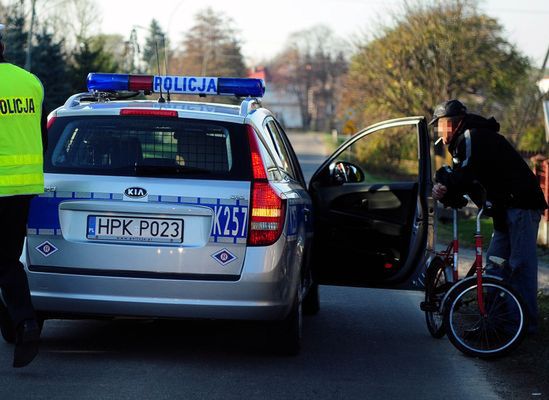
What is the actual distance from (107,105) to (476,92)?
4092 cm

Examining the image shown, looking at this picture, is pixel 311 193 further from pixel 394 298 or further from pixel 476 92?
pixel 476 92

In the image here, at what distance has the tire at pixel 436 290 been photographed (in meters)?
7.95

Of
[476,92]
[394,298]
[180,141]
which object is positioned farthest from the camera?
[476,92]

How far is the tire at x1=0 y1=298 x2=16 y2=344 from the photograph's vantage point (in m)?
6.75

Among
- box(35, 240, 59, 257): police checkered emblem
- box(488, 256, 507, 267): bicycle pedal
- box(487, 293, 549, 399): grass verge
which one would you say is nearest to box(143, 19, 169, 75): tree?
box(35, 240, 59, 257): police checkered emblem

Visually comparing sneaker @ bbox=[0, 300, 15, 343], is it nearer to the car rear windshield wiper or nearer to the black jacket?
the car rear windshield wiper

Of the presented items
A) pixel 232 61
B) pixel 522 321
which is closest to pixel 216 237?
pixel 522 321

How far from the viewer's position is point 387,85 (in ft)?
153

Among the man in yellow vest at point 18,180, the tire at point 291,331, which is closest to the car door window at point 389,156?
the tire at point 291,331

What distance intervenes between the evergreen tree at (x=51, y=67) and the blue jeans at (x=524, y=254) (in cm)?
3875

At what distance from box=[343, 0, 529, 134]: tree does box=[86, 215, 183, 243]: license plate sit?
39.4 m

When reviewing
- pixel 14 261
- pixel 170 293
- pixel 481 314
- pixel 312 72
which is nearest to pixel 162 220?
pixel 170 293

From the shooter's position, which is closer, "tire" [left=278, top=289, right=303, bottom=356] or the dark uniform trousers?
the dark uniform trousers

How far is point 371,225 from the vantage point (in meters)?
8.45
